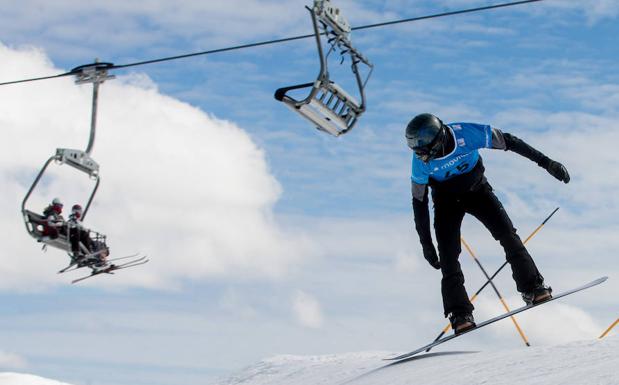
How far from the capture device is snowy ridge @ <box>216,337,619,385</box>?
7707mm

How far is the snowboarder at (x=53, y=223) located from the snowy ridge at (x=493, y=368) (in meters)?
3.84

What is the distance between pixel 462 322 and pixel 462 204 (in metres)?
1.25

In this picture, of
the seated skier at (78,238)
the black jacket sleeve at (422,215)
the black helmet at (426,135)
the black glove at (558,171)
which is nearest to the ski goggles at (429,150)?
the black helmet at (426,135)

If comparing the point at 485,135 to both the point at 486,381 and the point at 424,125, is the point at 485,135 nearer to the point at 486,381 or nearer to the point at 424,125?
the point at 424,125

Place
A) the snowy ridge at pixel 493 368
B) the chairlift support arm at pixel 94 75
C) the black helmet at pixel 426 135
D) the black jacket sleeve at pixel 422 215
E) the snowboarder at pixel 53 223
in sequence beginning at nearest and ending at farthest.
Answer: the snowy ridge at pixel 493 368
the black helmet at pixel 426 135
the black jacket sleeve at pixel 422 215
the chairlift support arm at pixel 94 75
the snowboarder at pixel 53 223

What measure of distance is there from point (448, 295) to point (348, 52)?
2906 millimetres

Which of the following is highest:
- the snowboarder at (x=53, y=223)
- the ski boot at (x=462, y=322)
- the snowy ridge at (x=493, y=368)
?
the snowboarder at (x=53, y=223)

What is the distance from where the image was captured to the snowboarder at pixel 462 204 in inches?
383

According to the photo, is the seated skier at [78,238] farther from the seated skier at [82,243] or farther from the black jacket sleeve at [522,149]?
the black jacket sleeve at [522,149]

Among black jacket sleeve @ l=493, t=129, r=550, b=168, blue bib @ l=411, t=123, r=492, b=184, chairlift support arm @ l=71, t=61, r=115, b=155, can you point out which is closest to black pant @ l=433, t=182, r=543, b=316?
blue bib @ l=411, t=123, r=492, b=184

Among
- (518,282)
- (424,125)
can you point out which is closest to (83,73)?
(424,125)

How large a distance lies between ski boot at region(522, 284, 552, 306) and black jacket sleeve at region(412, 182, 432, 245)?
3.93 feet

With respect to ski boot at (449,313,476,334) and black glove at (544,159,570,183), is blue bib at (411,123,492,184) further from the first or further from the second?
ski boot at (449,313,476,334)

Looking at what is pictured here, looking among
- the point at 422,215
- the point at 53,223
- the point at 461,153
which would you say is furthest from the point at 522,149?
the point at 53,223
